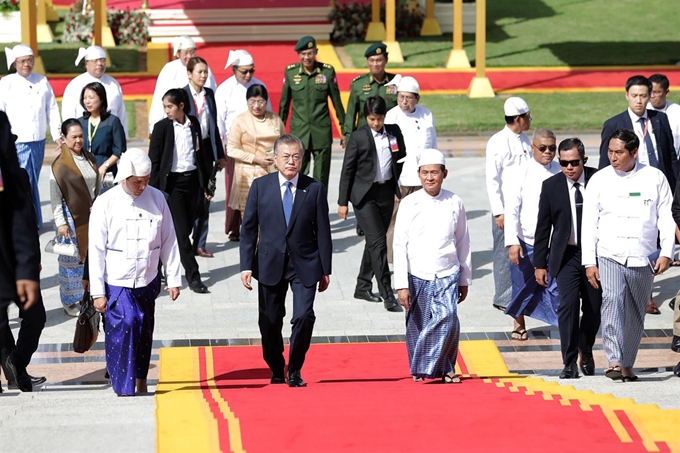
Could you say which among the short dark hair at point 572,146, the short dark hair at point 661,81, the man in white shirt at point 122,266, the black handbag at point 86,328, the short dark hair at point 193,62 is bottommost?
the black handbag at point 86,328

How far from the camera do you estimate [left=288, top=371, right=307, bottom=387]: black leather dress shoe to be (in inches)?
342

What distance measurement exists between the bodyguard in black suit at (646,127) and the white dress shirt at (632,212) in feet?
8.06

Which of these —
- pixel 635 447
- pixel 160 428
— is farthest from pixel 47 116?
pixel 635 447

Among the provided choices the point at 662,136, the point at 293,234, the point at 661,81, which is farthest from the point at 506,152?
the point at 293,234

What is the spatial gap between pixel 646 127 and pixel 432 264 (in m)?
3.54

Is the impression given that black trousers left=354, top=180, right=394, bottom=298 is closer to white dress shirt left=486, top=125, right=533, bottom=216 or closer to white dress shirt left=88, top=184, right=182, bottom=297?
white dress shirt left=486, top=125, right=533, bottom=216

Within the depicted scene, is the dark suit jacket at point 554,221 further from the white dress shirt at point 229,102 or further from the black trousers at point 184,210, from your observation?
the white dress shirt at point 229,102

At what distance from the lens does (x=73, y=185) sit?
10.5 meters

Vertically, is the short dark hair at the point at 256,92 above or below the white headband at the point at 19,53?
below

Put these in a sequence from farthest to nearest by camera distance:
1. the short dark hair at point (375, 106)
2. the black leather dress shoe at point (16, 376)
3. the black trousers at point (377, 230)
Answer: the black trousers at point (377, 230) → the short dark hair at point (375, 106) → the black leather dress shoe at point (16, 376)

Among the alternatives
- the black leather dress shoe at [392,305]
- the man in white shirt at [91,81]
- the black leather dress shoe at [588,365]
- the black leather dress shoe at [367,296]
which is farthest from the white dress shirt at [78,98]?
the black leather dress shoe at [588,365]

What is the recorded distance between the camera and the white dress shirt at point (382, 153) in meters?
11.5

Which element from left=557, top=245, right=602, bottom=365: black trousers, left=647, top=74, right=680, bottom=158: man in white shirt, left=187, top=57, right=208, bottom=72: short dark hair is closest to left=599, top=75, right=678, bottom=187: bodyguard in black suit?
left=647, top=74, right=680, bottom=158: man in white shirt

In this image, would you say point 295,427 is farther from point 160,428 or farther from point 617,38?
point 617,38
